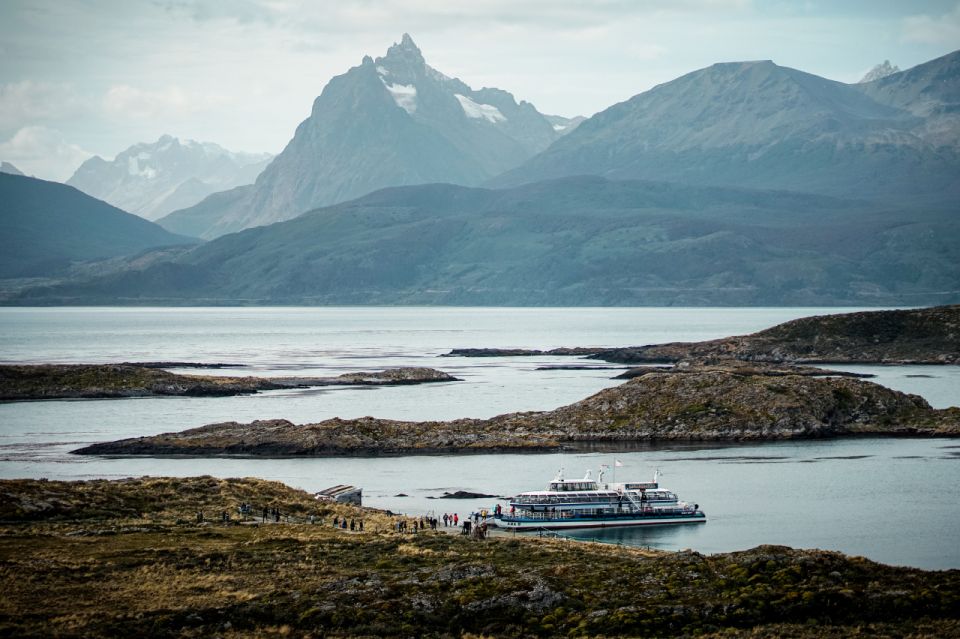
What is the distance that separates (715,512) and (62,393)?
4356 inches

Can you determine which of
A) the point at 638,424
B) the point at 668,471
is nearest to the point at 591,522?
the point at 668,471

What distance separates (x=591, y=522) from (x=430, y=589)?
31.8 m

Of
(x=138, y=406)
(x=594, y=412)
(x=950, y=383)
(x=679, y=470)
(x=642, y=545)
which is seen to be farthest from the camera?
(x=950, y=383)

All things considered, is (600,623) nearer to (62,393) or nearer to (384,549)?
(384,549)

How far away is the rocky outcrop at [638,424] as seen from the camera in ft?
383

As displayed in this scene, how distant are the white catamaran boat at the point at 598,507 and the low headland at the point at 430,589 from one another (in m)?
14.6

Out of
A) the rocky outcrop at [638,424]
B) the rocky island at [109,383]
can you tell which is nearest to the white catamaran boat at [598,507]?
the rocky outcrop at [638,424]

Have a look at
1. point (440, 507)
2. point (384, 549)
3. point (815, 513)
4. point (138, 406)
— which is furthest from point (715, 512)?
point (138, 406)

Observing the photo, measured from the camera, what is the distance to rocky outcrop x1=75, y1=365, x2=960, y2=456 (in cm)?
11681

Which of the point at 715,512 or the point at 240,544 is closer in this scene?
the point at 240,544

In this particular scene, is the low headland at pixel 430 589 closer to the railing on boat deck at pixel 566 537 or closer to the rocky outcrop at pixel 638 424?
the railing on boat deck at pixel 566 537

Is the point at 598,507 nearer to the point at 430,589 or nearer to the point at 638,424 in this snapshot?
the point at 430,589

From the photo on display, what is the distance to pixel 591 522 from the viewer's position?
85.2 meters

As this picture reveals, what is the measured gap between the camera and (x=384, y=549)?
64812 millimetres
